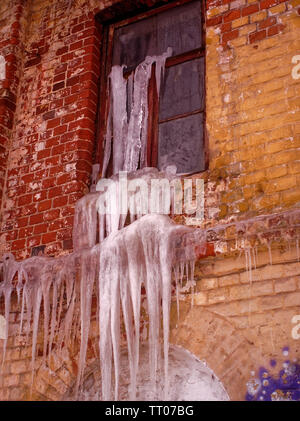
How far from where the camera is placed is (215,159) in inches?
145

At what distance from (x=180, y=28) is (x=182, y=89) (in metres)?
0.64

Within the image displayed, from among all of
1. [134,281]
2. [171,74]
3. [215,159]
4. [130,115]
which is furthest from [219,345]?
[171,74]

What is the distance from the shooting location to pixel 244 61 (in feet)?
12.6

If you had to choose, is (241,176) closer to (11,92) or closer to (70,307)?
(70,307)

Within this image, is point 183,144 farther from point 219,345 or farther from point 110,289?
point 219,345

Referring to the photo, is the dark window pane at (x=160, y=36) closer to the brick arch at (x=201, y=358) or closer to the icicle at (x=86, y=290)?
the icicle at (x=86, y=290)

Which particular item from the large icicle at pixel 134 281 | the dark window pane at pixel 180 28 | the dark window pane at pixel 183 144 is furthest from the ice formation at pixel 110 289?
the dark window pane at pixel 180 28

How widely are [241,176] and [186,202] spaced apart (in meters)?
0.41

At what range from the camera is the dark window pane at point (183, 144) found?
394 centimetres

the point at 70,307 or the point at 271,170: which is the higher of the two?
the point at 271,170

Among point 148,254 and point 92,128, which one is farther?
point 92,128
